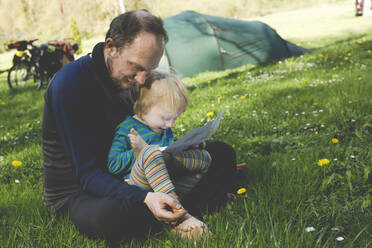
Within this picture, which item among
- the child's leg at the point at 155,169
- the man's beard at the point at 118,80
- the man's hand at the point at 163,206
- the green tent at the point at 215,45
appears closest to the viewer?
the man's hand at the point at 163,206

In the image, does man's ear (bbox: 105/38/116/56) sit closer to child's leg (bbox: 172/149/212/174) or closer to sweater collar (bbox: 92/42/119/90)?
sweater collar (bbox: 92/42/119/90)

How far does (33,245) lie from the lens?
5.27ft

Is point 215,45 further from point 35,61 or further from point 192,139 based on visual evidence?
point 192,139

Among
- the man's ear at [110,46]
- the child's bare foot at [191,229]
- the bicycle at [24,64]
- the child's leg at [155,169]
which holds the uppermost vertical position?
the man's ear at [110,46]

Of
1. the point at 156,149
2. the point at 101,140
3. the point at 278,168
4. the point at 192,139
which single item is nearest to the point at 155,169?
the point at 156,149

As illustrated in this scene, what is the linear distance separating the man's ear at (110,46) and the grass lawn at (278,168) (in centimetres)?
100

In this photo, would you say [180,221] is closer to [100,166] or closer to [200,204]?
[200,204]

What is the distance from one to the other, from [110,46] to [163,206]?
3.13 feet

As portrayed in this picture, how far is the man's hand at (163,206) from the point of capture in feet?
4.83

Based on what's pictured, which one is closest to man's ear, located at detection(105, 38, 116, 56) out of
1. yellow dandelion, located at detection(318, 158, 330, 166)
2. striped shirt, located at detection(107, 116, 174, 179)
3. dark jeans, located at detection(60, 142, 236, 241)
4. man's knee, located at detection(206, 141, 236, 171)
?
striped shirt, located at detection(107, 116, 174, 179)

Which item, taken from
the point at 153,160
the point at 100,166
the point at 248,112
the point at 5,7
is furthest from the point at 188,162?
the point at 5,7

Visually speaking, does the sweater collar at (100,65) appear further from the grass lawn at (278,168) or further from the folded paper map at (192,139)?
the grass lawn at (278,168)

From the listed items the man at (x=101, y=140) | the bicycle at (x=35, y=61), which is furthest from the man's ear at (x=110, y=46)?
the bicycle at (x=35, y=61)

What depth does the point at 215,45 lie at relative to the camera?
7820 mm
